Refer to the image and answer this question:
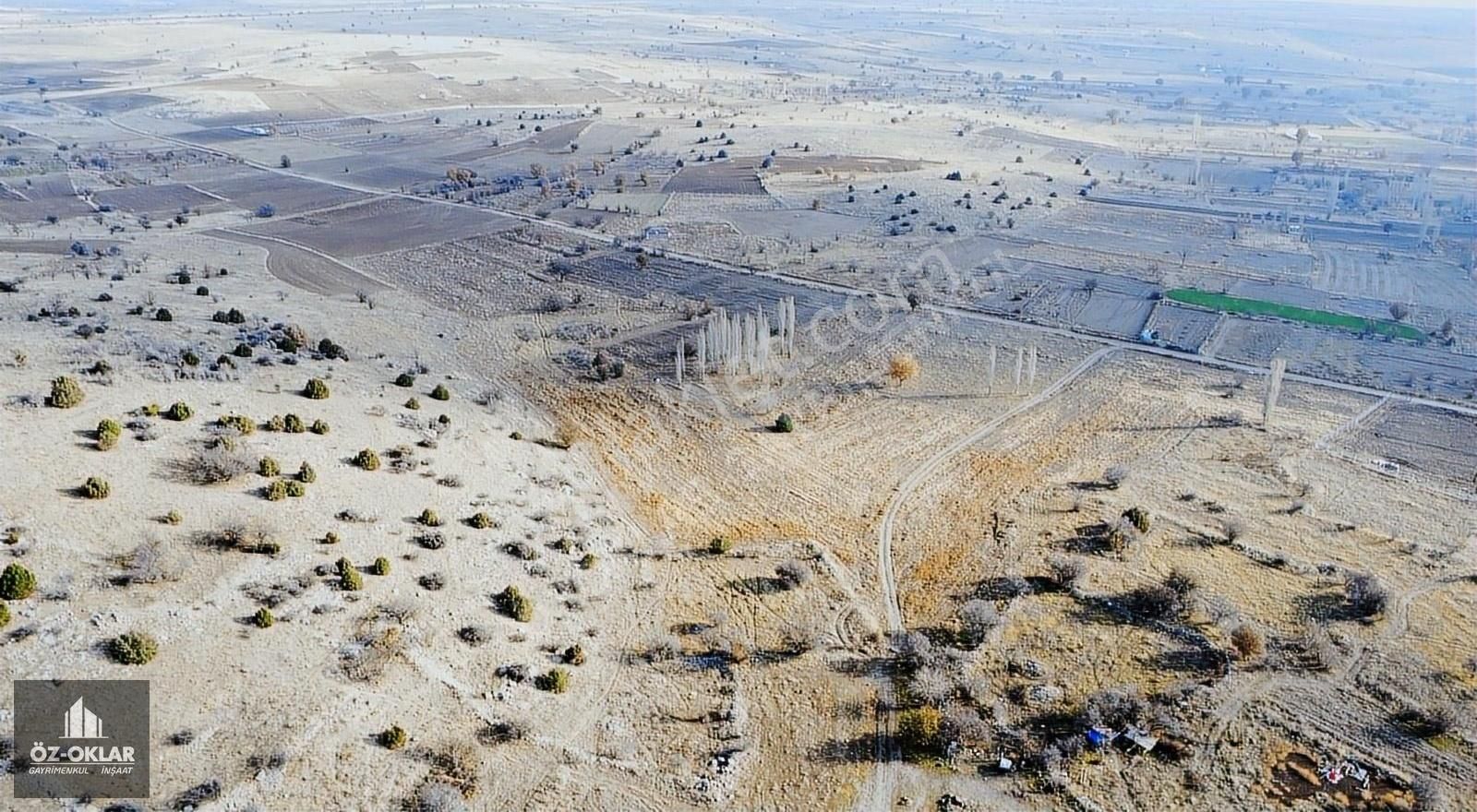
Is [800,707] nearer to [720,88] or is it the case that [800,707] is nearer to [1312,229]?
[1312,229]

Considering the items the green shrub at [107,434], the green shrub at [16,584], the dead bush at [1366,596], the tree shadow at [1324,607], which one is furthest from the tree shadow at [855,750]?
the green shrub at [107,434]

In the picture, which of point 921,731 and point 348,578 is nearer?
point 921,731

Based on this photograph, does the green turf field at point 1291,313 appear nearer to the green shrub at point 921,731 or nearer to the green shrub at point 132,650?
the green shrub at point 921,731

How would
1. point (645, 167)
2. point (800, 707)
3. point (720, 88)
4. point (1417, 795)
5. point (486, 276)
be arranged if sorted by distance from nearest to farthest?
point (1417, 795) → point (800, 707) → point (486, 276) → point (645, 167) → point (720, 88)

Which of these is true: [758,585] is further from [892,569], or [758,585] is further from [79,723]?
[79,723]

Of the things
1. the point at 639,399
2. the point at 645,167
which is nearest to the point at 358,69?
the point at 645,167

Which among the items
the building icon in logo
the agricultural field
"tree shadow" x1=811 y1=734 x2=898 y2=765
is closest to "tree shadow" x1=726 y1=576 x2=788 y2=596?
the agricultural field

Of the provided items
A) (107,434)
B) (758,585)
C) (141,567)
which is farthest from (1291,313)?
(107,434)
